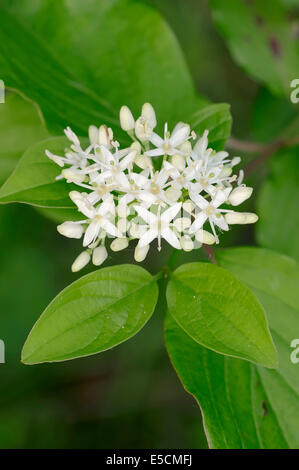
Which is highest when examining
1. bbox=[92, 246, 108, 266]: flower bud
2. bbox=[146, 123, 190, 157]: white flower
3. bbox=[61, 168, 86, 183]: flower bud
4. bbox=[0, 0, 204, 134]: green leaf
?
bbox=[0, 0, 204, 134]: green leaf

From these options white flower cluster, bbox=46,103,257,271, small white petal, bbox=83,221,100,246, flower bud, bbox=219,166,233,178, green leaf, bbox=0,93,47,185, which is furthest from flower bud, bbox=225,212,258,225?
green leaf, bbox=0,93,47,185

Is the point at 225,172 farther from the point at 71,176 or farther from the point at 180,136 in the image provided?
the point at 71,176

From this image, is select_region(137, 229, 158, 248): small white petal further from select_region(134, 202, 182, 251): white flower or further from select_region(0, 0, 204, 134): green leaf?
select_region(0, 0, 204, 134): green leaf

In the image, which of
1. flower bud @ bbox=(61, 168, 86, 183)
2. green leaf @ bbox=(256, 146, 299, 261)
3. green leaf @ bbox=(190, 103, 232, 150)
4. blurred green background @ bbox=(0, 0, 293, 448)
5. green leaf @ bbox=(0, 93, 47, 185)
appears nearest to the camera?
flower bud @ bbox=(61, 168, 86, 183)

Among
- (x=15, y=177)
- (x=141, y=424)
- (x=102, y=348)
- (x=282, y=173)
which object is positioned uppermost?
(x=282, y=173)
